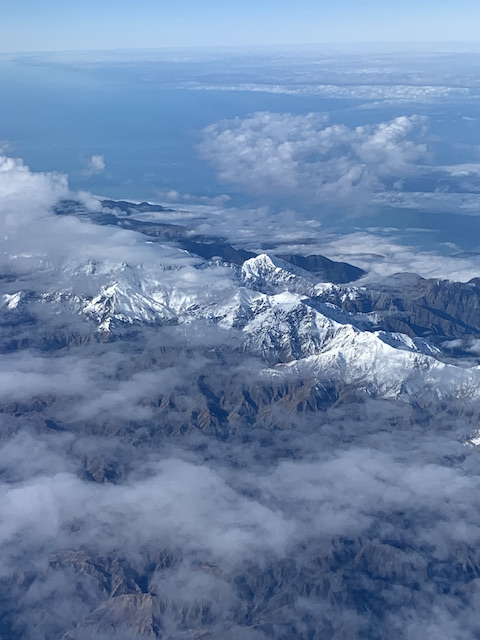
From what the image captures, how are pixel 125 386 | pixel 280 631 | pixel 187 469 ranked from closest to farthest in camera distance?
pixel 280 631 < pixel 187 469 < pixel 125 386

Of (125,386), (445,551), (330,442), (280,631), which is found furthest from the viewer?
(125,386)

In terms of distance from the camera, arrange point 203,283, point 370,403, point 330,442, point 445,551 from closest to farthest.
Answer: point 445,551
point 330,442
point 370,403
point 203,283

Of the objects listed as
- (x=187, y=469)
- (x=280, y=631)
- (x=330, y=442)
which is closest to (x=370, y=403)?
(x=330, y=442)

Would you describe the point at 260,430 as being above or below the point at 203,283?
below

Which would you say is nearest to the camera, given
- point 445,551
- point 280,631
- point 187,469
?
point 280,631

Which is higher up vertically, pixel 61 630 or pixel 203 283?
pixel 203 283

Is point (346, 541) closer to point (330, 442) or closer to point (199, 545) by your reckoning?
point (199, 545)

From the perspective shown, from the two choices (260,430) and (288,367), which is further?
(288,367)

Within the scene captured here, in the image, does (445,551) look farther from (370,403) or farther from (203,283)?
(203,283)

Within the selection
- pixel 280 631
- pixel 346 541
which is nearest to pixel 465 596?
pixel 346 541
